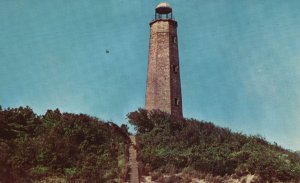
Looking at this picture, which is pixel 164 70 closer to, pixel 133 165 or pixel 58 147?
pixel 133 165

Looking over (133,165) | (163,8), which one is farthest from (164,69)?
(133,165)

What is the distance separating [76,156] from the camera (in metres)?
20.5

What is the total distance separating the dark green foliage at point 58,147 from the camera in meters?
18.3

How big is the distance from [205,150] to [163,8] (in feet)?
71.1

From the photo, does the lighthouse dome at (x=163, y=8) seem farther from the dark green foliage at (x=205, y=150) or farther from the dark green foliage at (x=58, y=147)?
the dark green foliage at (x=58, y=147)

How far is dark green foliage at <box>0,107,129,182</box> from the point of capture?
18.3 metres

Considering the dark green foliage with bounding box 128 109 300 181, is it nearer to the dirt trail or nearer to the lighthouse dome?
the dirt trail

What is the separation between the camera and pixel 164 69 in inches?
1495

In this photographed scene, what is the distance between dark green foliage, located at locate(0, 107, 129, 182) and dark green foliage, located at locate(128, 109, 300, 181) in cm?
167

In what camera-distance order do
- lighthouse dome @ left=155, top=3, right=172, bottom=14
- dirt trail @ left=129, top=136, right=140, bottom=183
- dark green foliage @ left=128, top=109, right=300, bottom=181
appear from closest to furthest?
1. dirt trail @ left=129, top=136, right=140, bottom=183
2. dark green foliage @ left=128, top=109, right=300, bottom=181
3. lighthouse dome @ left=155, top=3, right=172, bottom=14

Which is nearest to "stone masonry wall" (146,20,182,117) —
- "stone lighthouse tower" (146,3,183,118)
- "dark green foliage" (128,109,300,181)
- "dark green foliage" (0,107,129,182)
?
"stone lighthouse tower" (146,3,183,118)

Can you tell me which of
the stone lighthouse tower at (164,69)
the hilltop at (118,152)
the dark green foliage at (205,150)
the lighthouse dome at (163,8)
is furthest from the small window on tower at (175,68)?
the hilltop at (118,152)

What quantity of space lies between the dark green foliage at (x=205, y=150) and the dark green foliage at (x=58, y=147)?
167 centimetres

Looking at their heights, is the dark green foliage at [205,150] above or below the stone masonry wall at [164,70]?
below
